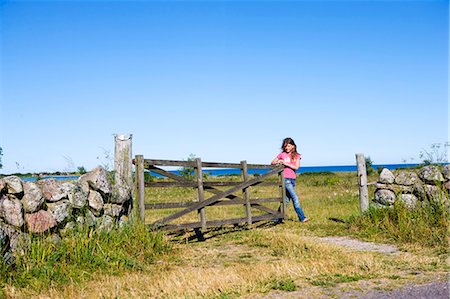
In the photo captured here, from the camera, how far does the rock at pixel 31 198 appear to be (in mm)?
6473

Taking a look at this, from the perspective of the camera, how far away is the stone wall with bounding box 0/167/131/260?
614 centimetres

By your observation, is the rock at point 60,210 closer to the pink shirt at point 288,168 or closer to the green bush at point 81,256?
the green bush at point 81,256

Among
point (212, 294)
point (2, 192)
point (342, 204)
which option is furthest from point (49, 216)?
point (342, 204)

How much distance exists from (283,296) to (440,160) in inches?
254

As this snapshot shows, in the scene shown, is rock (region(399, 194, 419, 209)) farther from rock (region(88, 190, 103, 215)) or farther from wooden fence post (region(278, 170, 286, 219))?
rock (region(88, 190, 103, 215))

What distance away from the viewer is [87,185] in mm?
7602

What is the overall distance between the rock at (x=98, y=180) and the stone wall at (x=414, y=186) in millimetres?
5944

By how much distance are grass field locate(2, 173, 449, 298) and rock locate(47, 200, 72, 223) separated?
0.45m

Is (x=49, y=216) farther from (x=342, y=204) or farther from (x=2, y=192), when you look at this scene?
(x=342, y=204)

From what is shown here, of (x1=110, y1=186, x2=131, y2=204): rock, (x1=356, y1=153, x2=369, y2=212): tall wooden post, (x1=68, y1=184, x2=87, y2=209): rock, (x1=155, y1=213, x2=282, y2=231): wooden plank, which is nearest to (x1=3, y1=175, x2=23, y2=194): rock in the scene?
(x1=68, y1=184, x2=87, y2=209): rock

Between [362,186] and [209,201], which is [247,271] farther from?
[362,186]

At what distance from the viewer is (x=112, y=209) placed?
308 inches

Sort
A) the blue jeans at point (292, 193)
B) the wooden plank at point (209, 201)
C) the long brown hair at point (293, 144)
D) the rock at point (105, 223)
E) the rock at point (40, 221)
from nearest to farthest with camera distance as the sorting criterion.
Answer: the rock at point (40, 221)
the rock at point (105, 223)
the wooden plank at point (209, 201)
the blue jeans at point (292, 193)
the long brown hair at point (293, 144)

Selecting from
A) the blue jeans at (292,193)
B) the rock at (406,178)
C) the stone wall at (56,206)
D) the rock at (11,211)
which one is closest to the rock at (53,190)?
the stone wall at (56,206)
